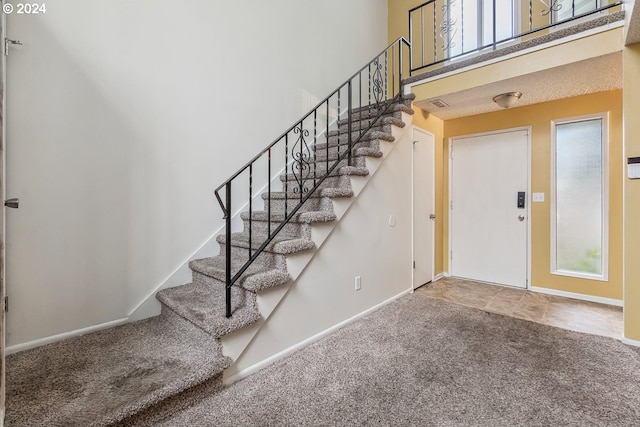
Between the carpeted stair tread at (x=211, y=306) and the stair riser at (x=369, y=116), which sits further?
the stair riser at (x=369, y=116)

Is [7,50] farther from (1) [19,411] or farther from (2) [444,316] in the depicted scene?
(2) [444,316]

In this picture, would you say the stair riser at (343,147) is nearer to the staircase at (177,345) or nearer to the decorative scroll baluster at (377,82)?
the staircase at (177,345)

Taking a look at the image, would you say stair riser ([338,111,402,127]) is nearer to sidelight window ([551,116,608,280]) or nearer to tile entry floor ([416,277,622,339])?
sidelight window ([551,116,608,280])

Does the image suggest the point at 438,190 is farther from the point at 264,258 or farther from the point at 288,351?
the point at 288,351

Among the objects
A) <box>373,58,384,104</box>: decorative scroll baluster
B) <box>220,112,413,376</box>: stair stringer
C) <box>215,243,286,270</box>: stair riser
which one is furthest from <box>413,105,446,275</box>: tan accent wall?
<box>215,243,286,270</box>: stair riser

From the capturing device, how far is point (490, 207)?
3904 millimetres

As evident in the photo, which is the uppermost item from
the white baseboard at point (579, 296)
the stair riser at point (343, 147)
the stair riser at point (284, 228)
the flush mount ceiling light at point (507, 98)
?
the flush mount ceiling light at point (507, 98)

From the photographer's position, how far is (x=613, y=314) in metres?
2.85

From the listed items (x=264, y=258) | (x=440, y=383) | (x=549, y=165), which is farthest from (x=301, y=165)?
(x=549, y=165)

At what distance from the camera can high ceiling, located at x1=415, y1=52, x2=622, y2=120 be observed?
252 cm

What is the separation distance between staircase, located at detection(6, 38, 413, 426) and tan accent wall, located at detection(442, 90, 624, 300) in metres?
2.33

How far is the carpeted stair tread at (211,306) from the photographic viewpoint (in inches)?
65.9

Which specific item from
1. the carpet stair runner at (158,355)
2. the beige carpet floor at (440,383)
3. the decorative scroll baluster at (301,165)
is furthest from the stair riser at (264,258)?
the beige carpet floor at (440,383)

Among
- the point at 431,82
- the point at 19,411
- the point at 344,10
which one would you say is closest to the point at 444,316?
the point at 431,82
